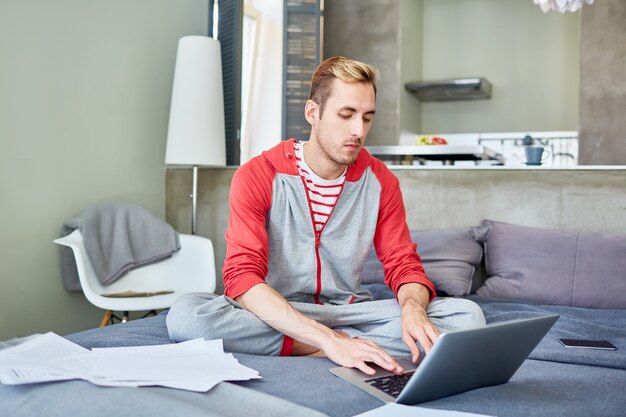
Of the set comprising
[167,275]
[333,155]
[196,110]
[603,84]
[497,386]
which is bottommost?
[167,275]

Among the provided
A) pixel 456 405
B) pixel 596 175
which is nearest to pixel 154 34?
pixel 596 175

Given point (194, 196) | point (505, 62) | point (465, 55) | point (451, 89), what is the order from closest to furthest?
point (194, 196) → point (451, 89) → point (505, 62) → point (465, 55)

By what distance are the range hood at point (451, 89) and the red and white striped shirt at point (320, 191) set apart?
404 cm

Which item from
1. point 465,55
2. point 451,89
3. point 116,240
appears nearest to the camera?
point 116,240

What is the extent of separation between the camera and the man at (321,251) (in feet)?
5.51

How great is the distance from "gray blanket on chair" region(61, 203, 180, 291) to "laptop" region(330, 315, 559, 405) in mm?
1880

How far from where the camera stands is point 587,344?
181cm

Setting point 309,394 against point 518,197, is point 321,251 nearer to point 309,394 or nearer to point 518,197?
point 309,394

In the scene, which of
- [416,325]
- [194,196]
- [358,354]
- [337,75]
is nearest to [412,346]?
[416,325]

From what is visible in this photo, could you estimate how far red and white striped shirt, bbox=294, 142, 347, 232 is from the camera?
2008 mm

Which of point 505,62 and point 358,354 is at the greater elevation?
point 505,62

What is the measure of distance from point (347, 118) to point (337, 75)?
0.13 metres

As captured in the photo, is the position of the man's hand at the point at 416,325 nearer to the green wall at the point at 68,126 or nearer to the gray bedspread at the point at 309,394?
the gray bedspread at the point at 309,394

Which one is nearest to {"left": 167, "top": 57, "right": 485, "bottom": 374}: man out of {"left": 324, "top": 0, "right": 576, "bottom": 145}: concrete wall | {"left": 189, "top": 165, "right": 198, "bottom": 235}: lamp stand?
{"left": 189, "top": 165, "right": 198, "bottom": 235}: lamp stand
